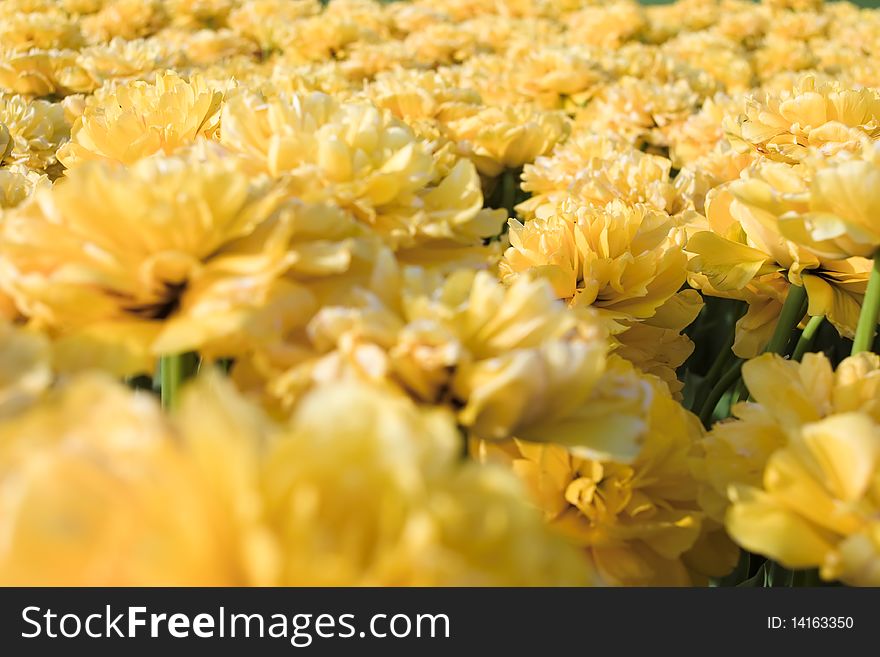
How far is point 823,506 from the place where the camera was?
519mm

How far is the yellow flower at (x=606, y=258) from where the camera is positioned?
95 centimetres

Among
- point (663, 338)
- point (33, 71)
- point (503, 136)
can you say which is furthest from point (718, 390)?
point (33, 71)

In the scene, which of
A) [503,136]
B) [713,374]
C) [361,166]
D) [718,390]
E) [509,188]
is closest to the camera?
[361,166]

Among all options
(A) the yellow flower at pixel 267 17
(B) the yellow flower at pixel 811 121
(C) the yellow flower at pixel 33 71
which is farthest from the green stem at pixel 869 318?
(A) the yellow flower at pixel 267 17

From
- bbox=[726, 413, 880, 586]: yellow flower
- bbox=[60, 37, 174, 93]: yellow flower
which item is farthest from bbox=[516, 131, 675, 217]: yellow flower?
bbox=[60, 37, 174, 93]: yellow flower

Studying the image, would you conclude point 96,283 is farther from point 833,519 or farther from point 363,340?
point 833,519

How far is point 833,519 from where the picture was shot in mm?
516

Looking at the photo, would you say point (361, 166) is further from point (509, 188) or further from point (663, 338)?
point (509, 188)

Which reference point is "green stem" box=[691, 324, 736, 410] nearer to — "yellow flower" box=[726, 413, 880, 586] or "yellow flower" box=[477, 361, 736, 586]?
"yellow flower" box=[477, 361, 736, 586]

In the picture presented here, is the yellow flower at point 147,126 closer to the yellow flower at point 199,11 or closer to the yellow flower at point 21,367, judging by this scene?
the yellow flower at point 21,367

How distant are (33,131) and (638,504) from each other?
110 centimetres

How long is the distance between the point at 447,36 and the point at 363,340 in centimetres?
259

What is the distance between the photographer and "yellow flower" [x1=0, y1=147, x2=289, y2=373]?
0.47 meters
